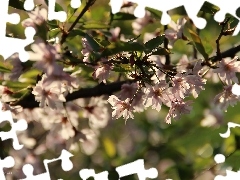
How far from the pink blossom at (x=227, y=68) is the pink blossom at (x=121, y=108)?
0.66ft

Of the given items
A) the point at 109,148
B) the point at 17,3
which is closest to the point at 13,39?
the point at 17,3

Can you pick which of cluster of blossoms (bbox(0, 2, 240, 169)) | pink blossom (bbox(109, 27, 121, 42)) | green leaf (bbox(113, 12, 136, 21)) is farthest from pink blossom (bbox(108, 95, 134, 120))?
pink blossom (bbox(109, 27, 121, 42))

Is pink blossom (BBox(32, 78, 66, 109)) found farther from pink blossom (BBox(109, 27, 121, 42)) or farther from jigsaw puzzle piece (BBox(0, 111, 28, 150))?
pink blossom (BBox(109, 27, 121, 42))

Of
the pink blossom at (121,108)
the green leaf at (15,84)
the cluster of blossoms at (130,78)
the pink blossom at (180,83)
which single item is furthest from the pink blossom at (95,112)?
the pink blossom at (180,83)

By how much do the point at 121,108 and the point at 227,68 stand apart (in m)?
0.24

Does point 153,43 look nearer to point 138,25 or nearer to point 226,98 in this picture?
point 226,98

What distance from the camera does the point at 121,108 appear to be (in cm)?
120

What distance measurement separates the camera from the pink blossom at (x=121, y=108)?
1.18 metres

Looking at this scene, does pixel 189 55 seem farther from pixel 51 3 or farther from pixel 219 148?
pixel 51 3

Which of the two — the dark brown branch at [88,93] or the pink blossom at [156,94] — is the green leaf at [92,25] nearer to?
the dark brown branch at [88,93]

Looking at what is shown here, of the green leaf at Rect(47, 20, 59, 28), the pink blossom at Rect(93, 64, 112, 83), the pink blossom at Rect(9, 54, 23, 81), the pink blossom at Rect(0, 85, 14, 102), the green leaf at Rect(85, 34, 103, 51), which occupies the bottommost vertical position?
the pink blossom at Rect(93, 64, 112, 83)

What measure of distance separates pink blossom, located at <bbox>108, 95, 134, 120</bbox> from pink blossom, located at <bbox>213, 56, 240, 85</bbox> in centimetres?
20

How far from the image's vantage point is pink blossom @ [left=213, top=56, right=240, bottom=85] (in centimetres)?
114

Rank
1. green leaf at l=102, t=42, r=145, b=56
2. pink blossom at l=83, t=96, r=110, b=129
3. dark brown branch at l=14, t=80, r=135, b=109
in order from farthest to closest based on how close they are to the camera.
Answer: pink blossom at l=83, t=96, r=110, b=129
dark brown branch at l=14, t=80, r=135, b=109
green leaf at l=102, t=42, r=145, b=56
